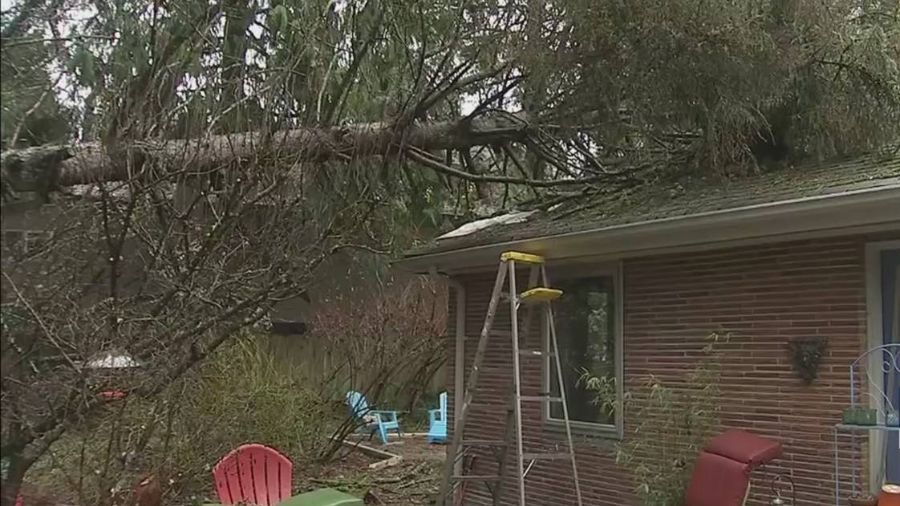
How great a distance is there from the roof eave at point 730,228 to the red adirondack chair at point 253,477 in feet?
9.19

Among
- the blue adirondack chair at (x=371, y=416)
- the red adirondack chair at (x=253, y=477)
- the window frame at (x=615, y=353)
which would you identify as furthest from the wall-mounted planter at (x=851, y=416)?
the blue adirondack chair at (x=371, y=416)

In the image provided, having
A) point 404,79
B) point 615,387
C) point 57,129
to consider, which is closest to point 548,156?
point 404,79

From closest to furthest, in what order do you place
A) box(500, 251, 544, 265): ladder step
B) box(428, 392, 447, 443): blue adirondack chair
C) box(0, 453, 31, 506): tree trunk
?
1. box(0, 453, 31, 506): tree trunk
2. box(500, 251, 544, 265): ladder step
3. box(428, 392, 447, 443): blue adirondack chair

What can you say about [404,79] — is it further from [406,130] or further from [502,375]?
[502,375]

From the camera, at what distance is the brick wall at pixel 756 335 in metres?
6.65

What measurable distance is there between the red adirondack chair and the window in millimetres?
2649

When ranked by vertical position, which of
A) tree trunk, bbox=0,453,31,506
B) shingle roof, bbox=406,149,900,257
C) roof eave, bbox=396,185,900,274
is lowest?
tree trunk, bbox=0,453,31,506

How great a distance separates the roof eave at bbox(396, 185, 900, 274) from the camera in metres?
6.06

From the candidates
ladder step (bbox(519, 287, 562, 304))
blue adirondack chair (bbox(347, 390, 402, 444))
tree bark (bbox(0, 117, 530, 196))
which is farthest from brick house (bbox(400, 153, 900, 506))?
blue adirondack chair (bbox(347, 390, 402, 444))

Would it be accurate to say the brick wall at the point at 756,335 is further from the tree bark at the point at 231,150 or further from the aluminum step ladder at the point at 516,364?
the tree bark at the point at 231,150

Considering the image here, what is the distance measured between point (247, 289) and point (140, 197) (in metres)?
1.58

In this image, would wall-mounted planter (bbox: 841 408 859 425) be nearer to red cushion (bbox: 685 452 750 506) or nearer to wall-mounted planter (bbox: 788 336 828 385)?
wall-mounted planter (bbox: 788 336 828 385)

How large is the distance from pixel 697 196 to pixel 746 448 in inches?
93.5

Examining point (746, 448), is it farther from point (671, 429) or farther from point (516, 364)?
point (516, 364)
